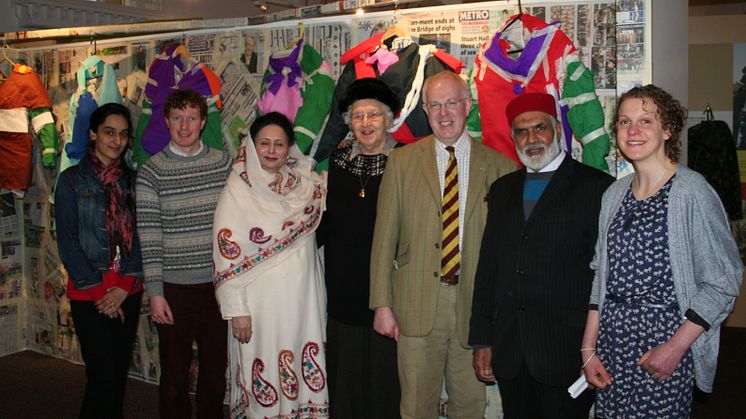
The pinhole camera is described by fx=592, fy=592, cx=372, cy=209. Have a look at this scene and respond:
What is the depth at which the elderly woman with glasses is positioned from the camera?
2.68 m

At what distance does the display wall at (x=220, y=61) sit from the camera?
9.75 feet

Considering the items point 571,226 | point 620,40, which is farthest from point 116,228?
point 620,40

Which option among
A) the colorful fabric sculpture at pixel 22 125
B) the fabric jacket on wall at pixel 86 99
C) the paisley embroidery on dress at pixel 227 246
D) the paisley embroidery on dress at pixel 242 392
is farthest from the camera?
the colorful fabric sculpture at pixel 22 125

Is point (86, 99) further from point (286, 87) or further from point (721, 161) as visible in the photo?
point (721, 161)

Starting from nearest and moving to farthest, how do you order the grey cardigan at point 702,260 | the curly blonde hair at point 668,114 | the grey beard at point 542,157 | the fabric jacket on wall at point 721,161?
the grey cardigan at point 702,260 → the curly blonde hair at point 668,114 → the grey beard at point 542,157 → the fabric jacket on wall at point 721,161

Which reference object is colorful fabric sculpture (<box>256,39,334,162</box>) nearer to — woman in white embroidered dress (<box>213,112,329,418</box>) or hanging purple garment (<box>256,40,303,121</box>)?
hanging purple garment (<box>256,40,303,121</box>)

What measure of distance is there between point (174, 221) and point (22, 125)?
2.26 metres

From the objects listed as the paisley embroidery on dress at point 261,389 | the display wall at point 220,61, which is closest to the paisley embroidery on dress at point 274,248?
the paisley embroidery on dress at point 261,389

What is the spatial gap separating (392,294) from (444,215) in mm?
410

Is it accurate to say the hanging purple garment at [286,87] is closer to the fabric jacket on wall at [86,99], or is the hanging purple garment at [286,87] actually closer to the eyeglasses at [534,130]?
the fabric jacket on wall at [86,99]

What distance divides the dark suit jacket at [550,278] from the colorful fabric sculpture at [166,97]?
7.08 feet

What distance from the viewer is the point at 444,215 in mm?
2451

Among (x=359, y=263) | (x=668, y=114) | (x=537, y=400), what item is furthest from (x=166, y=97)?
(x=668, y=114)

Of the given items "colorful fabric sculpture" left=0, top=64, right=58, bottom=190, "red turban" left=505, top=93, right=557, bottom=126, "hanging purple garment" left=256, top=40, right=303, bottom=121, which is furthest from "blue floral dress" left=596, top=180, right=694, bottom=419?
"colorful fabric sculpture" left=0, top=64, right=58, bottom=190
